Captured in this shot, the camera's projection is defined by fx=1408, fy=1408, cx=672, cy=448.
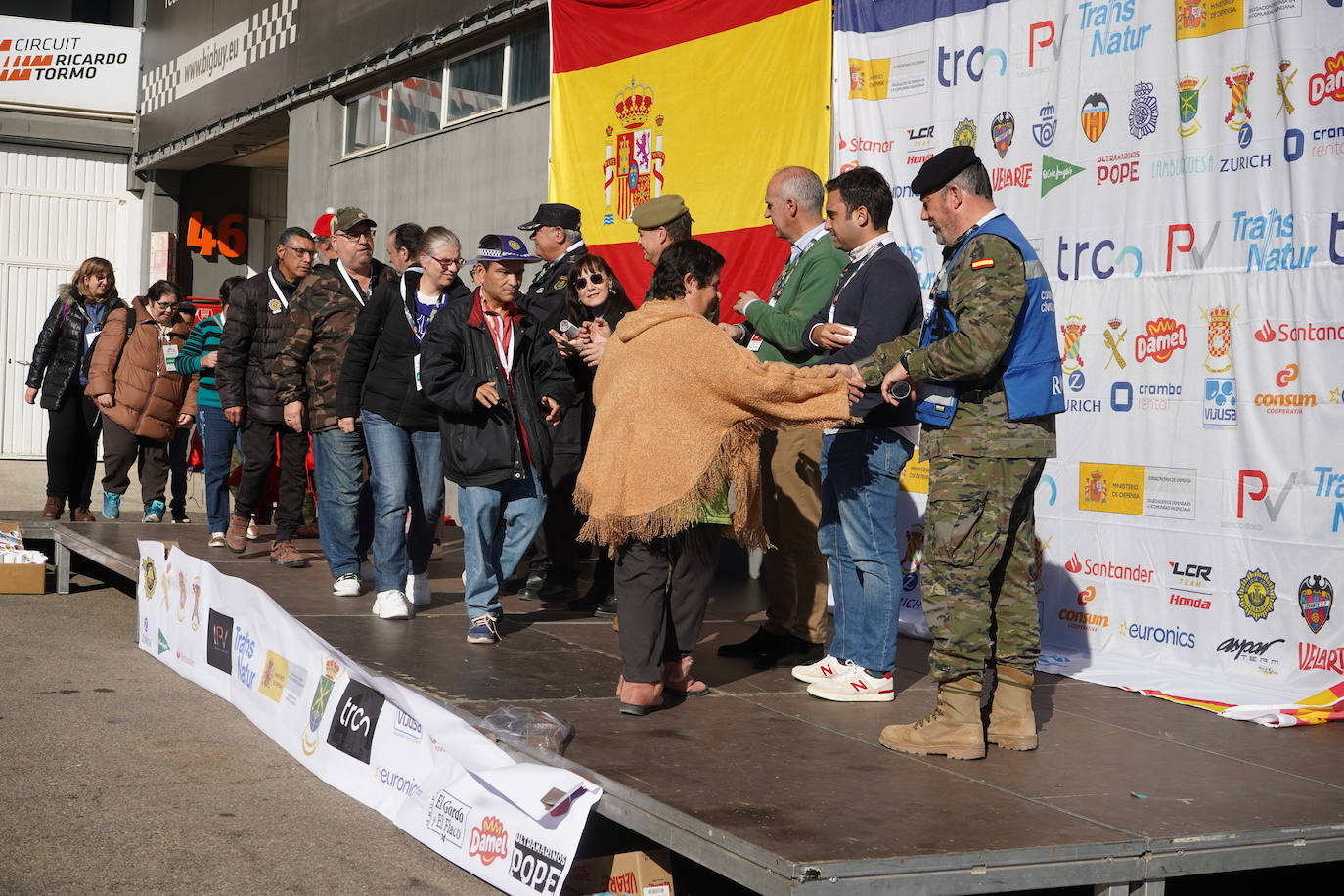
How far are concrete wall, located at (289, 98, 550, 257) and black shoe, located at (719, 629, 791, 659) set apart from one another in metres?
5.38

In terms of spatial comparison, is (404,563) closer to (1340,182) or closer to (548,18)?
(1340,182)

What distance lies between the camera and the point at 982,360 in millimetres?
4152

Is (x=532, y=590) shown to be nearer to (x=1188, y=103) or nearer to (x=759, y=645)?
(x=759, y=645)

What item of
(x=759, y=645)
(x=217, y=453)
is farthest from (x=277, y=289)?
(x=759, y=645)

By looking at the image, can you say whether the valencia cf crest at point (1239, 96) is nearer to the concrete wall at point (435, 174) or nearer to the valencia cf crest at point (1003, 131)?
the valencia cf crest at point (1003, 131)

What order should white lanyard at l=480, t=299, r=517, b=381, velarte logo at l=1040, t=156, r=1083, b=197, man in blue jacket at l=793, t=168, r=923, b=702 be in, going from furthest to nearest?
1. velarte logo at l=1040, t=156, r=1083, b=197
2. white lanyard at l=480, t=299, r=517, b=381
3. man in blue jacket at l=793, t=168, r=923, b=702

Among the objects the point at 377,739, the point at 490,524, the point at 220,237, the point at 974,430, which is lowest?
the point at 377,739

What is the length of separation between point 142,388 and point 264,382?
243 cm

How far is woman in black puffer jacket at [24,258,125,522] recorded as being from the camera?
10.1 metres

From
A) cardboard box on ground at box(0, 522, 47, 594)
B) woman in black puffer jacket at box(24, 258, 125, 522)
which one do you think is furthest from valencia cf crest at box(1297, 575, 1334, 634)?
woman in black puffer jacket at box(24, 258, 125, 522)

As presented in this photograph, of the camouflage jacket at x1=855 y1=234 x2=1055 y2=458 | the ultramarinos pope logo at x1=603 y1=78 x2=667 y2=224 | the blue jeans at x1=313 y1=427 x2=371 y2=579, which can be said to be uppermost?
the ultramarinos pope logo at x1=603 y1=78 x2=667 y2=224

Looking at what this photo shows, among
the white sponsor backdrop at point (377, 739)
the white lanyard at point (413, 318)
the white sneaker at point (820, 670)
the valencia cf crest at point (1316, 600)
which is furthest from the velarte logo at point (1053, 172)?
the white sponsor backdrop at point (377, 739)

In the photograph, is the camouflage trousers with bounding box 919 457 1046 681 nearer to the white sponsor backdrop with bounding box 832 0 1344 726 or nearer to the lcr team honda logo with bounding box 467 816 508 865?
the lcr team honda logo with bounding box 467 816 508 865

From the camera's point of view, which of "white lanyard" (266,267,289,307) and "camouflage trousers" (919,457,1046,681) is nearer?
"camouflage trousers" (919,457,1046,681)
